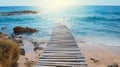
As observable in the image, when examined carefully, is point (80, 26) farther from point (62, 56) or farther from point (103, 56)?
point (62, 56)

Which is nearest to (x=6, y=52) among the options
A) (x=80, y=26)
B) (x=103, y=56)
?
(x=103, y=56)

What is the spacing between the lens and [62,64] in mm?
7332

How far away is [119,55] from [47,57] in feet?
16.9

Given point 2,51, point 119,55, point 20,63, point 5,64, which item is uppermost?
point 2,51

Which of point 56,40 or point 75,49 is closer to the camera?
point 75,49

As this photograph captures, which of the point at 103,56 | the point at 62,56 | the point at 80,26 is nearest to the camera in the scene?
the point at 62,56

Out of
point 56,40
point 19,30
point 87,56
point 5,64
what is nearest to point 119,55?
point 87,56

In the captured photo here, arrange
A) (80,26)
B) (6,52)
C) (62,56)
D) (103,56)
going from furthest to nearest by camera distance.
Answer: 1. (80,26)
2. (103,56)
3. (62,56)
4. (6,52)

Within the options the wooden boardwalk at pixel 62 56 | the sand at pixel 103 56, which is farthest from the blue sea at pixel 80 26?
the wooden boardwalk at pixel 62 56

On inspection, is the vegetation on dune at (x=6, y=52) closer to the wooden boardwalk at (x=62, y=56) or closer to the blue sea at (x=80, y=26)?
the wooden boardwalk at (x=62, y=56)

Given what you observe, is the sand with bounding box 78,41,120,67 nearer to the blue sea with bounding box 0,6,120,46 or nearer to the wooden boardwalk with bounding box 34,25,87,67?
the wooden boardwalk with bounding box 34,25,87,67

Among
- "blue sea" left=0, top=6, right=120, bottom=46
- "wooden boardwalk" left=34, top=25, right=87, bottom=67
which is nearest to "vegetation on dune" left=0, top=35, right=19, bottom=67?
"wooden boardwalk" left=34, top=25, right=87, bottom=67

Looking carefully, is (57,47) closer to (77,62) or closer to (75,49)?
(75,49)

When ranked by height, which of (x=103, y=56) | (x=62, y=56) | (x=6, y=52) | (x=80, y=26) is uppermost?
(x=6, y=52)
